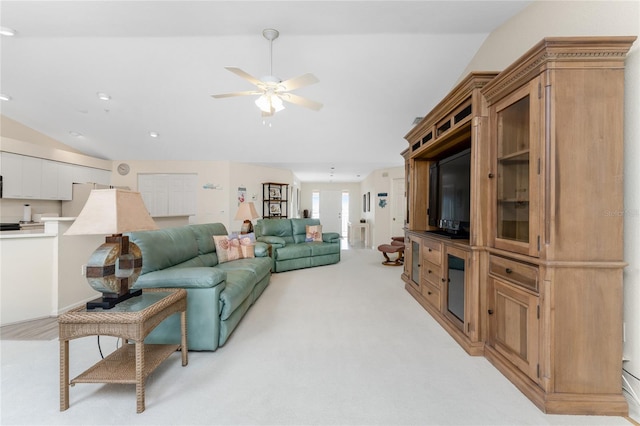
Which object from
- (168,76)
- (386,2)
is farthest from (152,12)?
(386,2)

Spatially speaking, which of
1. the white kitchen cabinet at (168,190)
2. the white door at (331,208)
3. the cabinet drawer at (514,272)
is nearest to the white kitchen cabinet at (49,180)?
the white kitchen cabinet at (168,190)

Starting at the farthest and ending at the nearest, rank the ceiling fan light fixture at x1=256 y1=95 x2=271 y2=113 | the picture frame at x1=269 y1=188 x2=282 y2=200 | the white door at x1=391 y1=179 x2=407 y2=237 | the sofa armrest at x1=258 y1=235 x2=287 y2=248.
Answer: the picture frame at x1=269 y1=188 x2=282 y2=200 < the white door at x1=391 y1=179 x2=407 y2=237 < the sofa armrest at x1=258 y1=235 x2=287 y2=248 < the ceiling fan light fixture at x1=256 y1=95 x2=271 y2=113

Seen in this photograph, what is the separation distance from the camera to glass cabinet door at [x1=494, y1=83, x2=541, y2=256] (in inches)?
68.7

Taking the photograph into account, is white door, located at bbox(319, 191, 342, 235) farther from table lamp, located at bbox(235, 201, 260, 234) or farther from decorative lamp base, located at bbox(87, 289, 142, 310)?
decorative lamp base, located at bbox(87, 289, 142, 310)

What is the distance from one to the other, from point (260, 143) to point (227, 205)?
1958mm

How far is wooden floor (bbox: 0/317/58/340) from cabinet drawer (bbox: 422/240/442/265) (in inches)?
151

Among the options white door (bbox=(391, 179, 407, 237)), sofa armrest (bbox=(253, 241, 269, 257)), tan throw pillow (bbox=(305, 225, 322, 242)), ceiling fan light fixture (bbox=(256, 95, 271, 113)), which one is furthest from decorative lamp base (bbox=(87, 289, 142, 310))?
white door (bbox=(391, 179, 407, 237))

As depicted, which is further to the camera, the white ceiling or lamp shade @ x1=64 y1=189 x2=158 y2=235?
the white ceiling

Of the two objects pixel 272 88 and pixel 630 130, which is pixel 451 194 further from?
pixel 272 88

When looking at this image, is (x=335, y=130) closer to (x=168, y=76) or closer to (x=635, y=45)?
(x=168, y=76)

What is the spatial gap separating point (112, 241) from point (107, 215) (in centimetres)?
20

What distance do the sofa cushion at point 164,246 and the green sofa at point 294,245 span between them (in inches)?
77.6

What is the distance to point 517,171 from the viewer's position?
6.40ft

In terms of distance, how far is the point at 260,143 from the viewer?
6.23 meters
